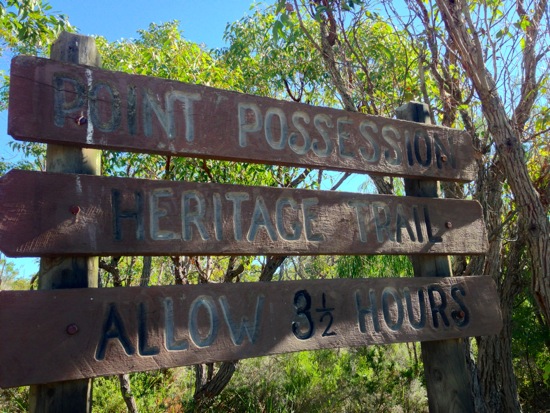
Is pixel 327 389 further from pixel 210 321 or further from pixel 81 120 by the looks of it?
pixel 81 120

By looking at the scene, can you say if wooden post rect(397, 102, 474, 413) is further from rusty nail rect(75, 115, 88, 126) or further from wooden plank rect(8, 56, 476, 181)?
rusty nail rect(75, 115, 88, 126)

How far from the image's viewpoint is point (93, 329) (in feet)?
5.87

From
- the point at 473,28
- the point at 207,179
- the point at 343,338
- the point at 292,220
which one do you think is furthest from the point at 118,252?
the point at 207,179

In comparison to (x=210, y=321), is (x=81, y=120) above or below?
above

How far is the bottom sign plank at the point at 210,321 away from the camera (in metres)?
1.70

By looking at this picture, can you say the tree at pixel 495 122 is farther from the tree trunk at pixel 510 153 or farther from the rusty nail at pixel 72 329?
the rusty nail at pixel 72 329

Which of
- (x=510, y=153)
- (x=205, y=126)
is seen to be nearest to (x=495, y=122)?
(x=510, y=153)

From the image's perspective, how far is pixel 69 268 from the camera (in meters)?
1.88

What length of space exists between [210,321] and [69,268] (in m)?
0.56

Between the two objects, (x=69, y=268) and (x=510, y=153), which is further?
(x=510, y=153)

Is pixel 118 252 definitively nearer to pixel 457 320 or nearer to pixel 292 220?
pixel 292 220

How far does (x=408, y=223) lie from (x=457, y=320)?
0.55 metres

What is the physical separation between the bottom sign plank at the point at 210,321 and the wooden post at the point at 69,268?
0.11 m

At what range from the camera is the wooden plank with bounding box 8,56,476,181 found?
1915 mm
